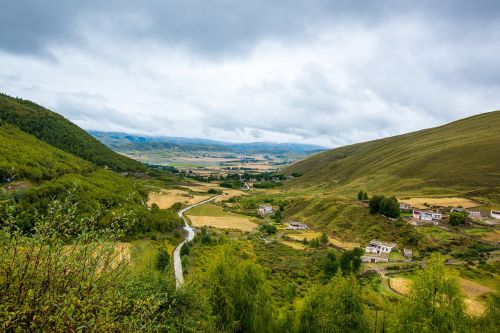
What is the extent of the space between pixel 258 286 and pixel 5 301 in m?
24.4

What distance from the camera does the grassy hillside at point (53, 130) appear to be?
506 ft

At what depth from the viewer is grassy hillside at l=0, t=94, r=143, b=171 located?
15412cm

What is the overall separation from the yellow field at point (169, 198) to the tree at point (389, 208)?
81468 millimetres

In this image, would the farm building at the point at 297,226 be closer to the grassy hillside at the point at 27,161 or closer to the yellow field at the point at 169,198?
the yellow field at the point at 169,198

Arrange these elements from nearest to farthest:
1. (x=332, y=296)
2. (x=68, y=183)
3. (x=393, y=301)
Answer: (x=332, y=296), (x=393, y=301), (x=68, y=183)

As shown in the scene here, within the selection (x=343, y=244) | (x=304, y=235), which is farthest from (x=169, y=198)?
(x=343, y=244)

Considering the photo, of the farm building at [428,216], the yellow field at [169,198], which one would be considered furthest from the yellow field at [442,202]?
the yellow field at [169,198]

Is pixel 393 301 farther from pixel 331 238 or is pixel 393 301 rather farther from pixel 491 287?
pixel 331 238

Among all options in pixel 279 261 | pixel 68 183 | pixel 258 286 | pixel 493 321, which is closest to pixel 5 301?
pixel 258 286

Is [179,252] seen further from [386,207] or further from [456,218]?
[456,218]

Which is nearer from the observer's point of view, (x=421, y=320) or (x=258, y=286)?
(x=421, y=320)

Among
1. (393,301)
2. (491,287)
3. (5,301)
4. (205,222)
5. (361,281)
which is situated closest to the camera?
(5,301)

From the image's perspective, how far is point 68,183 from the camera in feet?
260

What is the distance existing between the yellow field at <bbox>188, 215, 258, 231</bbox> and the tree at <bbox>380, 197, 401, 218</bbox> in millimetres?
41739
